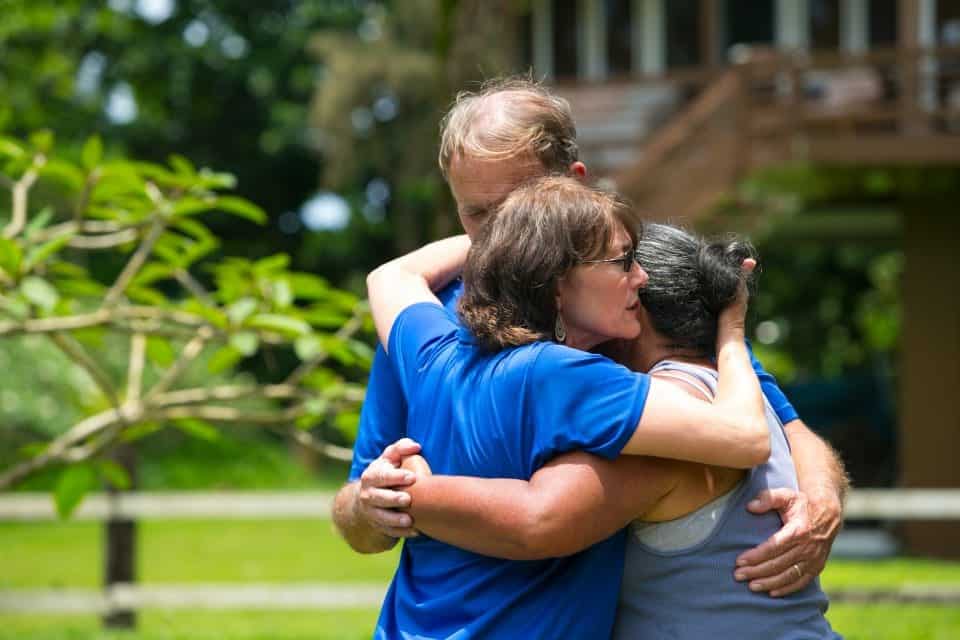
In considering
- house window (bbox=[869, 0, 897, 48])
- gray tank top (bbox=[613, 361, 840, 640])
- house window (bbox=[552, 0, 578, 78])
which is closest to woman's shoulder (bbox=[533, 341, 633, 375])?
gray tank top (bbox=[613, 361, 840, 640])

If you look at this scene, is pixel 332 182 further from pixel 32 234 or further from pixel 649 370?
pixel 649 370

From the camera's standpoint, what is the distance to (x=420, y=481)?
2.37 m

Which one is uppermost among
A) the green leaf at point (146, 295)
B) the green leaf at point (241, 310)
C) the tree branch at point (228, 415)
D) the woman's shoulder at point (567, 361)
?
the woman's shoulder at point (567, 361)

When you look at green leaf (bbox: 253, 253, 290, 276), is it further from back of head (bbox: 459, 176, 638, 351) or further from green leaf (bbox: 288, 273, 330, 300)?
back of head (bbox: 459, 176, 638, 351)

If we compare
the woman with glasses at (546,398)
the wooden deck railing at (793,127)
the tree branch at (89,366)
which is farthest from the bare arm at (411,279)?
the wooden deck railing at (793,127)

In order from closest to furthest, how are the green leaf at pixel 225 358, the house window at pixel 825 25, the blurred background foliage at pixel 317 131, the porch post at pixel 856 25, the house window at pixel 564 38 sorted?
1. the green leaf at pixel 225 358
2. the porch post at pixel 856 25
3. the house window at pixel 825 25
4. the house window at pixel 564 38
5. the blurred background foliage at pixel 317 131

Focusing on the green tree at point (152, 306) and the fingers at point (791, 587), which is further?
the green tree at point (152, 306)

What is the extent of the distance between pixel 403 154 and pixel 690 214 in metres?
11.2

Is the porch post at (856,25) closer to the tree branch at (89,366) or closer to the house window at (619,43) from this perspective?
the house window at (619,43)

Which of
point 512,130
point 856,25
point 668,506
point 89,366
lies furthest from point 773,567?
point 856,25

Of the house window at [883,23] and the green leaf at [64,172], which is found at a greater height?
the green leaf at [64,172]

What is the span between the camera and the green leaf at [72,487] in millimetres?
4855

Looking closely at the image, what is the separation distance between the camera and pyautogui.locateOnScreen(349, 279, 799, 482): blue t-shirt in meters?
2.71

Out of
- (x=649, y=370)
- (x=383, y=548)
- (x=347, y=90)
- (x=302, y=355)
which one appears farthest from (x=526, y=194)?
(x=347, y=90)
